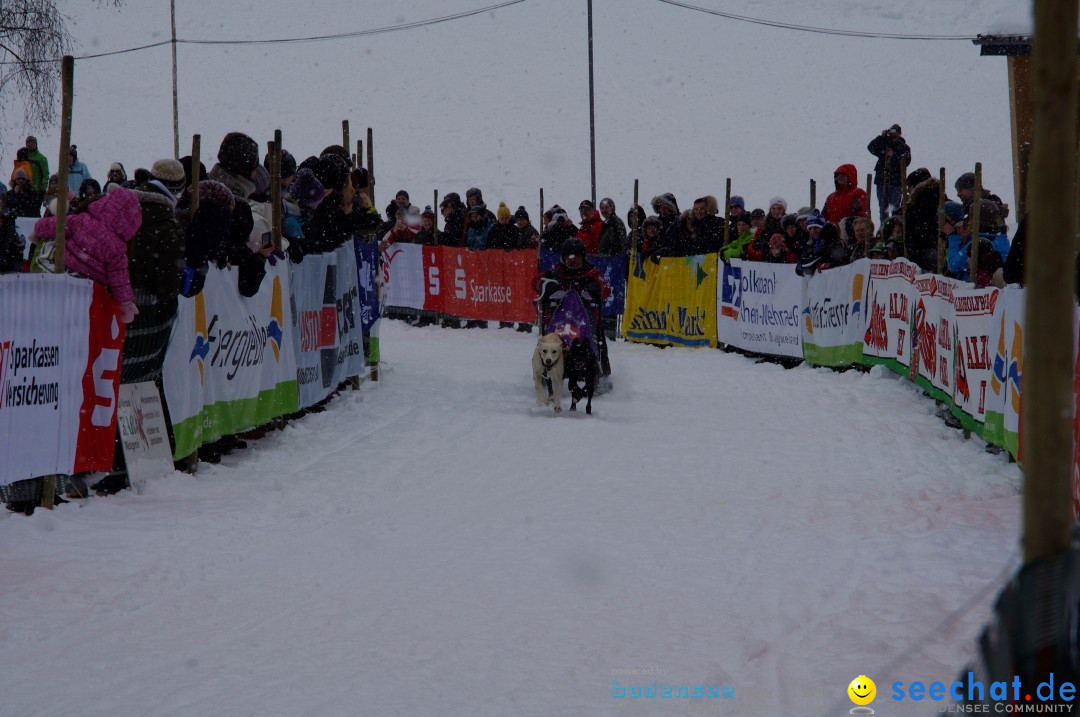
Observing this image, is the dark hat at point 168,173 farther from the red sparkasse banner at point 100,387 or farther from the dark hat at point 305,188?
the dark hat at point 305,188

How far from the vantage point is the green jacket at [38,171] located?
16438 millimetres

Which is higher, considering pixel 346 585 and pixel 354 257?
pixel 354 257

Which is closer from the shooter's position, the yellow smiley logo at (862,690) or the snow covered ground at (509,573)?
the yellow smiley logo at (862,690)

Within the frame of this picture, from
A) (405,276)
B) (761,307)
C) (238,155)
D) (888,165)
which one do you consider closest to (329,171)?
(238,155)

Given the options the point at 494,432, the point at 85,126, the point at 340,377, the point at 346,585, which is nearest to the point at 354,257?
the point at 340,377

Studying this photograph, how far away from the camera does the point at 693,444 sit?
31.1 ft

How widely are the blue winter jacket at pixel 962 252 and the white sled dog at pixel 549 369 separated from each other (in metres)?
3.62

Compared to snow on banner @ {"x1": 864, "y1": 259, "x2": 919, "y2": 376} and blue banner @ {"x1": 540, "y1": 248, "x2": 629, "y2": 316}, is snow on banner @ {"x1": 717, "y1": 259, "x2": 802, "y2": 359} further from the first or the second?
blue banner @ {"x1": 540, "y1": 248, "x2": 629, "y2": 316}

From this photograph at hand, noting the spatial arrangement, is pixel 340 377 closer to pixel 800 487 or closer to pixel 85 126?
pixel 800 487

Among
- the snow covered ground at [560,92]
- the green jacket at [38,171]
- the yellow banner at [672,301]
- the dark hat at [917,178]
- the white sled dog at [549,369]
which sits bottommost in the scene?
the white sled dog at [549,369]

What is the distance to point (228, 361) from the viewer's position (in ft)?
27.9

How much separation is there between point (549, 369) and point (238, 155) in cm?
357

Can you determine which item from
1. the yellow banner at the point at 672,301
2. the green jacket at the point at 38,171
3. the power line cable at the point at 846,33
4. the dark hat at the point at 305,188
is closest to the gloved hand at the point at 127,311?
the dark hat at the point at 305,188

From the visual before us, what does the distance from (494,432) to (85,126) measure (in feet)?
220
